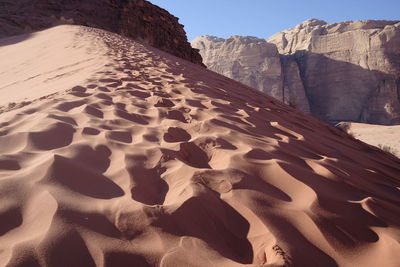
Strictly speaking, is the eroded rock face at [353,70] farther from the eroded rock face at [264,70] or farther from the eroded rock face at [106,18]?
the eroded rock face at [106,18]

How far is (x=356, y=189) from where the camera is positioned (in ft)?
6.38

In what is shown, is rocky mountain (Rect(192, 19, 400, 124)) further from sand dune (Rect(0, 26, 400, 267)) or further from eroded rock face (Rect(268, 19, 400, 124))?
sand dune (Rect(0, 26, 400, 267))

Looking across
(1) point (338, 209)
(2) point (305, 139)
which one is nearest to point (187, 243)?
(1) point (338, 209)

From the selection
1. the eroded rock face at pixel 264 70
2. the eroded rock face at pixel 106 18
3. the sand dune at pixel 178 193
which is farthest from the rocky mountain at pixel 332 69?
the sand dune at pixel 178 193

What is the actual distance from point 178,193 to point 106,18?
50.9 feet

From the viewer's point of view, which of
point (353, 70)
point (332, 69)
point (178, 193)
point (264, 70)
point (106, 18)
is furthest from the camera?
point (264, 70)

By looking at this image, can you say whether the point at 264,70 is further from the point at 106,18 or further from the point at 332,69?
the point at 106,18

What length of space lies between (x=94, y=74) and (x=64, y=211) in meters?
3.35

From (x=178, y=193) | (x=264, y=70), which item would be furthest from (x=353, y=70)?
(x=178, y=193)

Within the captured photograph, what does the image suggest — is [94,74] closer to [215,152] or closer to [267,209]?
[215,152]

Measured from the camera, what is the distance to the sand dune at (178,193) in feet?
4.06

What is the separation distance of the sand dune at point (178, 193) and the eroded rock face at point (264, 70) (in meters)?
28.6

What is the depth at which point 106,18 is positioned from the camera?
15.4m

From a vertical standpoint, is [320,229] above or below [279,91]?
above
